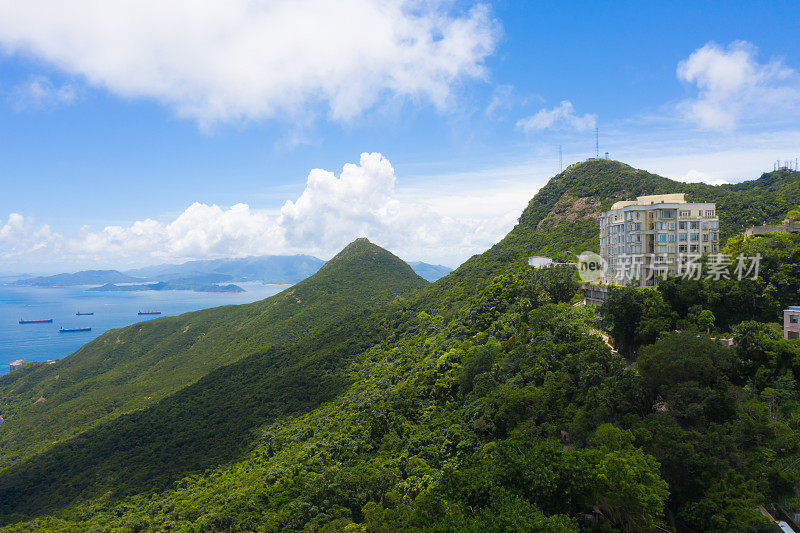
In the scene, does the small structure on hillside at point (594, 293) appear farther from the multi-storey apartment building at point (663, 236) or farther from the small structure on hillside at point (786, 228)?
the small structure on hillside at point (786, 228)

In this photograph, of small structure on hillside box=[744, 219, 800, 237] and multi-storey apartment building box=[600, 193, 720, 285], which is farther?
multi-storey apartment building box=[600, 193, 720, 285]

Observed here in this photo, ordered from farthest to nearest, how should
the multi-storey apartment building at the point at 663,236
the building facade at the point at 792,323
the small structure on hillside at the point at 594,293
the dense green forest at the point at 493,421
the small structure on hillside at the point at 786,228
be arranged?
the small structure on hillside at the point at 594,293
the multi-storey apartment building at the point at 663,236
the small structure on hillside at the point at 786,228
the building facade at the point at 792,323
the dense green forest at the point at 493,421

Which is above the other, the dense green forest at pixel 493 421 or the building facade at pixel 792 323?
the building facade at pixel 792 323

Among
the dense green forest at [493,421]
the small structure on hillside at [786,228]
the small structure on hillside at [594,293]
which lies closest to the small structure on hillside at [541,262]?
the dense green forest at [493,421]

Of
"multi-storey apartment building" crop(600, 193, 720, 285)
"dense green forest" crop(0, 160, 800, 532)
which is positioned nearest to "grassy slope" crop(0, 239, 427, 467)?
"dense green forest" crop(0, 160, 800, 532)

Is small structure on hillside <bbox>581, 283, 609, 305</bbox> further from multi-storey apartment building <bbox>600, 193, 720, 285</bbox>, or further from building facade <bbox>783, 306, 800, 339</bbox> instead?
building facade <bbox>783, 306, 800, 339</bbox>

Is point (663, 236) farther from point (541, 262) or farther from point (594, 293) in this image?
point (541, 262)

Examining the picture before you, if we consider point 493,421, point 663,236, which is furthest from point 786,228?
point 493,421
